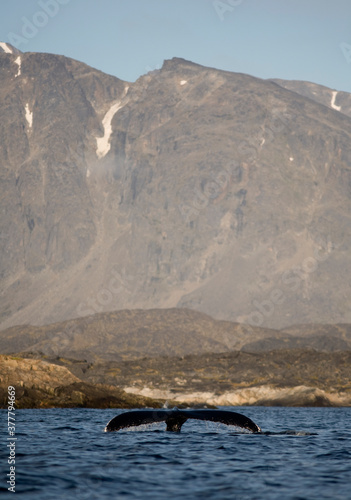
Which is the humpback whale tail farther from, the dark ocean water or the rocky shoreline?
the rocky shoreline

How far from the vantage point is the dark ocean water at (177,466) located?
21.4 m

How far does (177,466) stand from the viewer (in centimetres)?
2681

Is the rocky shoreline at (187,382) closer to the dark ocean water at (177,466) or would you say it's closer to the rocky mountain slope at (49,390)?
the rocky mountain slope at (49,390)

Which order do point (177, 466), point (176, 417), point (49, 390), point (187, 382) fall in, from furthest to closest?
point (187, 382) → point (49, 390) → point (176, 417) → point (177, 466)

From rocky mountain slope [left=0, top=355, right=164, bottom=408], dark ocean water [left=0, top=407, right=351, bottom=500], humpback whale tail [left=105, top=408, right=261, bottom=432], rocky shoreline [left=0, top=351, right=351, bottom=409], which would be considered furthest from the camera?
rocky shoreline [left=0, top=351, right=351, bottom=409]

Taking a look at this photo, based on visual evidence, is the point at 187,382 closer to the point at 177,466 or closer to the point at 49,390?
the point at 49,390

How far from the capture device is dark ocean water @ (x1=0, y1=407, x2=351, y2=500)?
21.4 meters

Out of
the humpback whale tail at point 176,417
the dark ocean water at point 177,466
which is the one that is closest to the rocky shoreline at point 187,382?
the dark ocean water at point 177,466

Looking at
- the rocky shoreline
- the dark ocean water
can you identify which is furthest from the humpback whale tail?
the rocky shoreline

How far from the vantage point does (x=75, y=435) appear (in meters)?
40.7

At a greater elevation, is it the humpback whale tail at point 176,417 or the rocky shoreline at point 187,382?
the humpback whale tail at point 176,417

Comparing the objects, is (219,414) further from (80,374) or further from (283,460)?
(80,374)

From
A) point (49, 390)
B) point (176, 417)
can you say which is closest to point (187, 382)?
point (49, 390)

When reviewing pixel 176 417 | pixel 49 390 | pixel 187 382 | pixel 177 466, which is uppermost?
pixel 176 417
